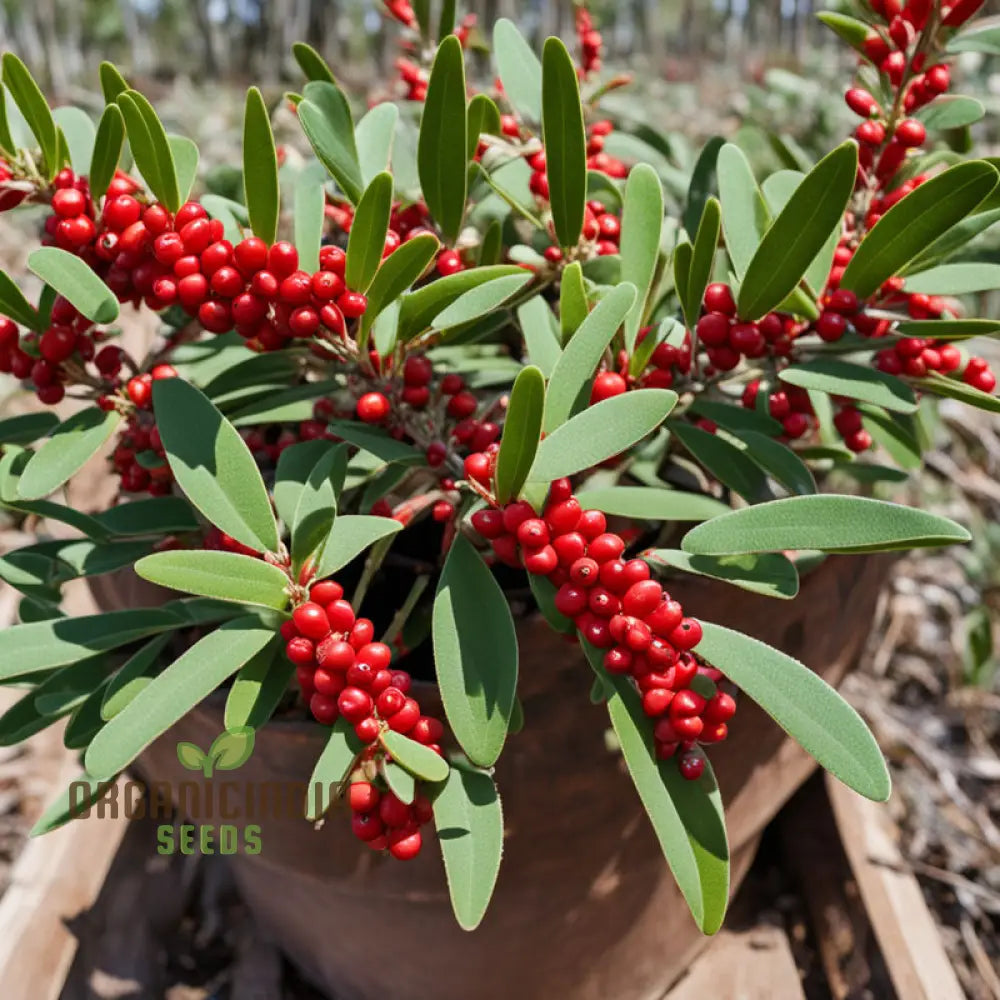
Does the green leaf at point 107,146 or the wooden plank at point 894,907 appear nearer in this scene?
the green leaf at point 107,146

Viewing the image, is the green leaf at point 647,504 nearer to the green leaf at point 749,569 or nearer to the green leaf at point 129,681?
the green leaf at point 749,569

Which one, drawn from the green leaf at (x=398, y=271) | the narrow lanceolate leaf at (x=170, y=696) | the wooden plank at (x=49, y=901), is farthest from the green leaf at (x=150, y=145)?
the wooden plank at (x=49, y=901)

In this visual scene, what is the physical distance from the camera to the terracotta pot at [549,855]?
632 mm

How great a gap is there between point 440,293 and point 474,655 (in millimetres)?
177

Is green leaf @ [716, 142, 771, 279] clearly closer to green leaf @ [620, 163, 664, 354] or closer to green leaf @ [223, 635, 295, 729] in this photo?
green leaf @ [620, 163, 664, 354]

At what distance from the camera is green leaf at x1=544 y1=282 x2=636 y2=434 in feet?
1.49

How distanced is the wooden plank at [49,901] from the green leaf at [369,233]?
74 cm

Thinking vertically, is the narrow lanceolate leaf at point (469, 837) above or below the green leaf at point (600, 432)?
below

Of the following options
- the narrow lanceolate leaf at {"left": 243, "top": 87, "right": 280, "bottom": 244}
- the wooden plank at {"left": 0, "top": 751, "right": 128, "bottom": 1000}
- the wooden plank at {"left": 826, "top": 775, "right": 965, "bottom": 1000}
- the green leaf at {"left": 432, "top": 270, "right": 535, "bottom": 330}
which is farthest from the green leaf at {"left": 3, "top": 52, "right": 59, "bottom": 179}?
the wooden plank at {"left": 826, "top": 775, "right": 965, "bottom": 1000}

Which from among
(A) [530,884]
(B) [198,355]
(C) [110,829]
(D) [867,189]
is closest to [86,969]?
(C) [110,829]

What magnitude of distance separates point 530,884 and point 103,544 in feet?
1.24

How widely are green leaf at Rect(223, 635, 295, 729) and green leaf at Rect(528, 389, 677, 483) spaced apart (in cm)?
17

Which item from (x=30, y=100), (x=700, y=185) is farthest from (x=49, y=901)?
(x=700, y=185)

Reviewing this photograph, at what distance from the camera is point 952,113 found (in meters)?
0.64
